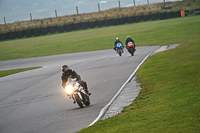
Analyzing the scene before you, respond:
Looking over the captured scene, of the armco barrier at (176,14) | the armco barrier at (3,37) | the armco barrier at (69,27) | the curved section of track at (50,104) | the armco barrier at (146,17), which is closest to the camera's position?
the curved section of track at (50,104)

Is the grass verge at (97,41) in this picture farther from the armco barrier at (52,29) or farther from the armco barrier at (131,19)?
the armco barrier at (52,29)

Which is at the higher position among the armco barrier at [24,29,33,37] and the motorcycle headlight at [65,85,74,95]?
the motorcycle headlight at [65,85,74,95]

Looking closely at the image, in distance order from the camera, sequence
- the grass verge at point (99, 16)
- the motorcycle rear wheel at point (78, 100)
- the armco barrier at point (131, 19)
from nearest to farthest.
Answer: the motorcycle rear wheel at point (78, 100), the armco barrier at point (131, 19), the grass verge at point (99, 16)

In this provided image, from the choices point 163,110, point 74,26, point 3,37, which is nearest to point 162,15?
point 74,26

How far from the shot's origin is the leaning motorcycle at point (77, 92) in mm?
10583

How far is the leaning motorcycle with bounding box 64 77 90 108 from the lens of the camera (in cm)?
1058

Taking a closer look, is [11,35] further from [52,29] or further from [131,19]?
[131,19]

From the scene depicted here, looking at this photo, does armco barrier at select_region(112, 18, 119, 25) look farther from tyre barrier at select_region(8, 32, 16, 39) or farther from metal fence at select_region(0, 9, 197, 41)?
tyre barrier at select_region(8, 32, 16, 39)

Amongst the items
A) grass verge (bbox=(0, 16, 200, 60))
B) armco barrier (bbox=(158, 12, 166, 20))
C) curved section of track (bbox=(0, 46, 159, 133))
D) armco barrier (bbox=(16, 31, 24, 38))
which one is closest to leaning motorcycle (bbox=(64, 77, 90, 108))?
curved section of track (bbox=(0, 46, 159, 133))

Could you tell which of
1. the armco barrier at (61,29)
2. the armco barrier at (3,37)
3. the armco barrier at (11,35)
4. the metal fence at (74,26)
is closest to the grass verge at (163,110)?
the metal fence at (74,26)

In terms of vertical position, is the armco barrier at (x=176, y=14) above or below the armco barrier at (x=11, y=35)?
above

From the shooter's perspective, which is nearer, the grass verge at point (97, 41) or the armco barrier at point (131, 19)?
the grass verge at point (97, 41)

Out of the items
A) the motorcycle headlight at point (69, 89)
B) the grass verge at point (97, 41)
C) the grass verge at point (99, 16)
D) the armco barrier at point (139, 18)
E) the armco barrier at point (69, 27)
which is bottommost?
the grass verge at point (97, 41)

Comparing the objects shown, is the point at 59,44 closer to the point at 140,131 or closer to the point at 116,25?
the point at 116,25
